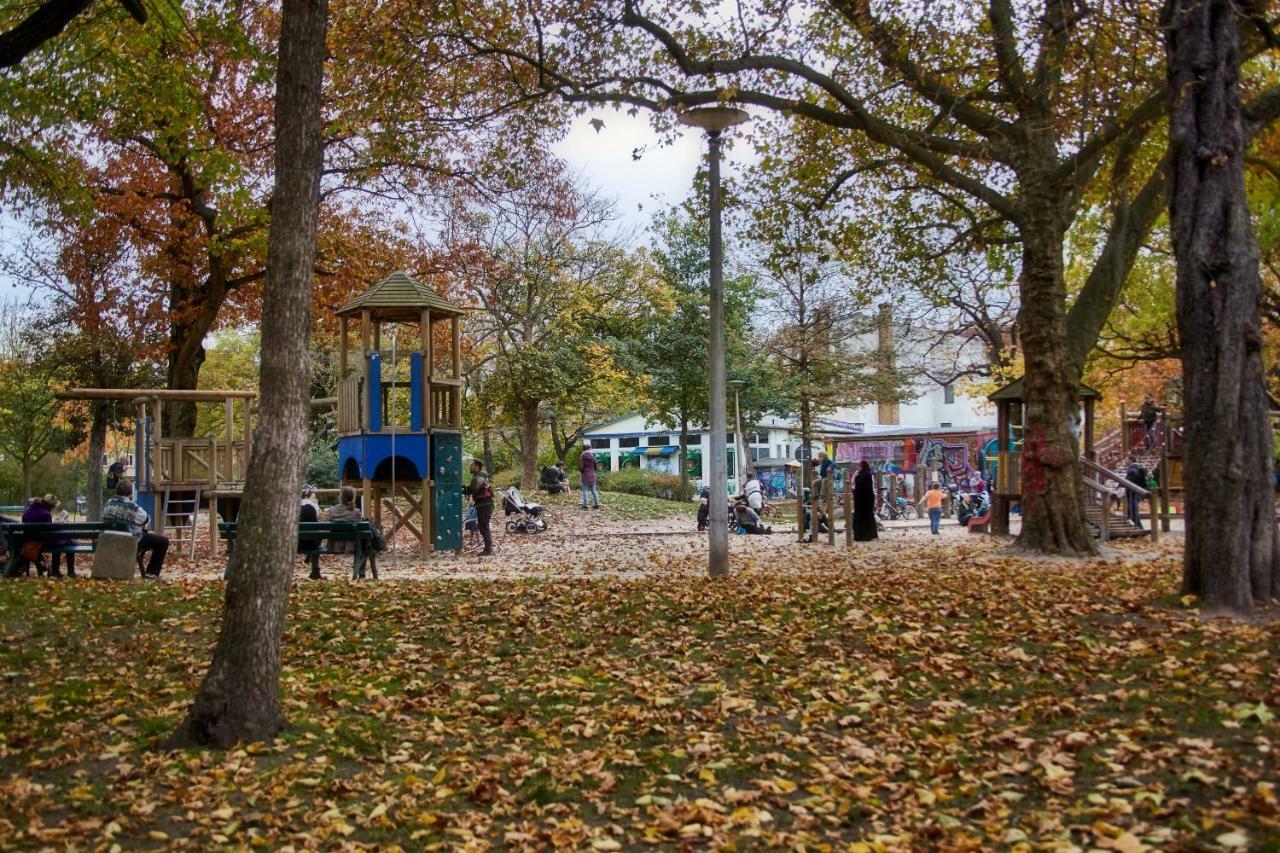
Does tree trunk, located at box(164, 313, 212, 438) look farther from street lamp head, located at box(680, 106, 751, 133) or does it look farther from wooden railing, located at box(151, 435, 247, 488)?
street lamp head, located at box(680, 106, 751, 133)

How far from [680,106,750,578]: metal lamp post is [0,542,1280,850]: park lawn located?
2.97 metres

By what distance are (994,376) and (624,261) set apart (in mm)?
13610

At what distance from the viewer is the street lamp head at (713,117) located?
13.6 metres

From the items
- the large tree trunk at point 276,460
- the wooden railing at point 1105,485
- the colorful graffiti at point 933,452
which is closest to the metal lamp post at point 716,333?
the wooden railing at point 1105,485

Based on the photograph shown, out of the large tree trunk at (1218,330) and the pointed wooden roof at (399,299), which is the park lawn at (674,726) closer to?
the large tree trunk at (1218,330)

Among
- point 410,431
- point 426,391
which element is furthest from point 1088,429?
point 410,431

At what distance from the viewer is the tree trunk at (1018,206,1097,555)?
14414 mm

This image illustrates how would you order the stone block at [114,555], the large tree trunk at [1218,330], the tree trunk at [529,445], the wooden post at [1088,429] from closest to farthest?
1. the large tree trunk at [1218,330]
2. the stone block at [114,555]
3. the wooden post at [1088,429]
4. the tree trunk at [529,445]

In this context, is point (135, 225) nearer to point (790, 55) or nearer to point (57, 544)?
point (57, 544)

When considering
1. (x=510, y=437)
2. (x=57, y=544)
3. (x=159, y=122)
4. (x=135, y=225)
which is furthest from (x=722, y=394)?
(x=510, y=437)

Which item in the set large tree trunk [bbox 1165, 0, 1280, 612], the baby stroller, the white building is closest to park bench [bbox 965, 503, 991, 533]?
the baby stroller

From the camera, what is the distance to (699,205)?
18.5 metres

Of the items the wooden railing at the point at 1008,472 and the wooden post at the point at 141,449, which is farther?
the wooden post at the point at 141,449

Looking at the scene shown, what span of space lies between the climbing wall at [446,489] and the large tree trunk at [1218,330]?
486 inches
